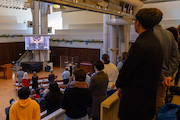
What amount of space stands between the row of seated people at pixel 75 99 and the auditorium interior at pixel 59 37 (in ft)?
19.2

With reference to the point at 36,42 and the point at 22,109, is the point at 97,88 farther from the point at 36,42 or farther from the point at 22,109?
the point at 36,42

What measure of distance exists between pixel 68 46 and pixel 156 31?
1413 centimetres

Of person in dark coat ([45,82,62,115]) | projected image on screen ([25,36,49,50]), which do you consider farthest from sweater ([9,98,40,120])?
projected image on screen ([25,36,49,50])

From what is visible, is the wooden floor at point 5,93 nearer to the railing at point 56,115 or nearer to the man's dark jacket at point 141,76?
the railing at point 56,115

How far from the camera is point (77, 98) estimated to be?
2.65 m

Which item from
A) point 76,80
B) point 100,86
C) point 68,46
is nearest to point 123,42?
point 68,46

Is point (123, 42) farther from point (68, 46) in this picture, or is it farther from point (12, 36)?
point (12, 36)

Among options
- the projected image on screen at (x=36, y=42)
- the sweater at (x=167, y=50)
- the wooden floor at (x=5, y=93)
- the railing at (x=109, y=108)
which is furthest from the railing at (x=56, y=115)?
the projected image on screen at (x=36, y=42)

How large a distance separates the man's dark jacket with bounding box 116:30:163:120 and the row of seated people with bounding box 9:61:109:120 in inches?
48.5

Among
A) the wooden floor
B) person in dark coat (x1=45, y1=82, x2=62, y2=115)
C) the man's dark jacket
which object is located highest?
the man's dark jacket

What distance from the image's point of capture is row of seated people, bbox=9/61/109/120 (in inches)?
105

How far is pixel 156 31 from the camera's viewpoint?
2002mm

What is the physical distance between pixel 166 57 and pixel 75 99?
1.41 metres

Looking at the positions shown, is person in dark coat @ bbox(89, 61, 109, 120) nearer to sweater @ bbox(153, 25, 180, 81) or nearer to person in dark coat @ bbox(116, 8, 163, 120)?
sweater @ bbox(153, 25, 180, 81)
